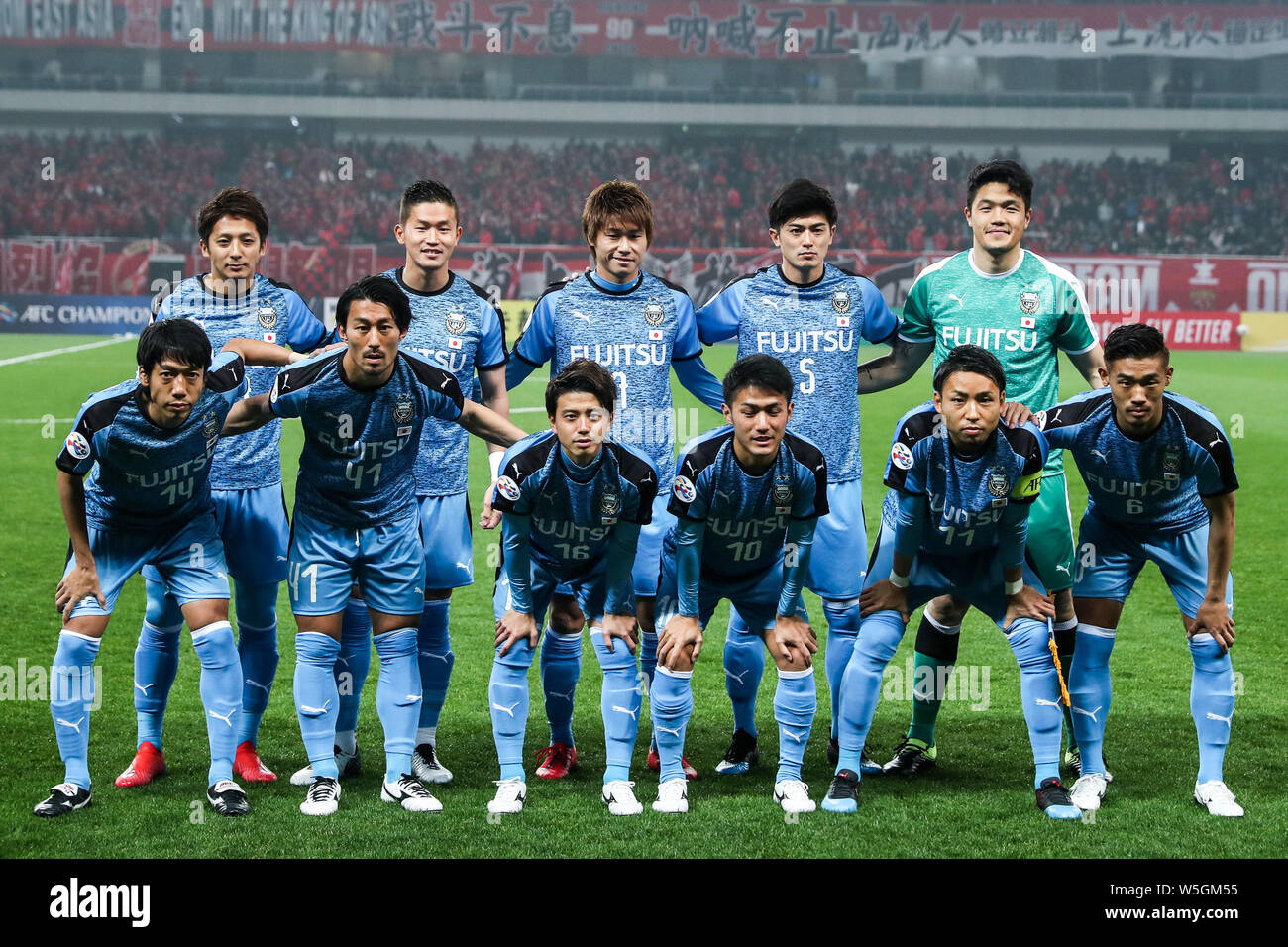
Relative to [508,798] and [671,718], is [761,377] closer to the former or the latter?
[671,718]

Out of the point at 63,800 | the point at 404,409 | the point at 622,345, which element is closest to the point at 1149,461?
the point at 622,345

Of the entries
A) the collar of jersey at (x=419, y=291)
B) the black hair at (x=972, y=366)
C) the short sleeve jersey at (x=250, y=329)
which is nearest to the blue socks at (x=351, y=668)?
the short sleeve jersey at (x=250, y=329)

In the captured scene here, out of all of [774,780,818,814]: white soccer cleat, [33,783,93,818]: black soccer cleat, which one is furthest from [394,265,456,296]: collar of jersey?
[774,780,818,814]: white soccer cleat

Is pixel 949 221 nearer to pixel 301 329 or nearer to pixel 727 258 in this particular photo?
pixel 727 258

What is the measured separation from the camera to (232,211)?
558 centimetres

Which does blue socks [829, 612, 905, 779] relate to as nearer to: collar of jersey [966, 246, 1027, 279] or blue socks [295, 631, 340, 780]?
collar of jersey [966, 246, 1027, 279]

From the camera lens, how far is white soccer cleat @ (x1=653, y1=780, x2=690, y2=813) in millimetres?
4953

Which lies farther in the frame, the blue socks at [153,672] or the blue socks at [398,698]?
the blue socks at [153,672]

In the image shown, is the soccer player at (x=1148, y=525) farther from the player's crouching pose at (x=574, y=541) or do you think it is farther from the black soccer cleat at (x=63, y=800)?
the black soccer cleat at (x=63, y=800)

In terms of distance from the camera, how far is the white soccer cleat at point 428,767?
540 centimetres

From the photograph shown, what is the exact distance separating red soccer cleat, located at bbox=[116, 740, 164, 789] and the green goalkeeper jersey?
368 centimetres

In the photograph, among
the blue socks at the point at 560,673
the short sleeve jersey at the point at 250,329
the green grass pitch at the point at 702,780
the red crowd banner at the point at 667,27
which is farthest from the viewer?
the red crowd banner at the point at 667,27

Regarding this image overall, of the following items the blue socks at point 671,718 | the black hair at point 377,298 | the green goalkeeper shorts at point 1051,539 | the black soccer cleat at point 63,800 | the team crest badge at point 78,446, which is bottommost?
the black soccer cleat at point 63,800

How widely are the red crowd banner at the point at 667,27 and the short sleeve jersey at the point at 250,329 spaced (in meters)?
39.8
